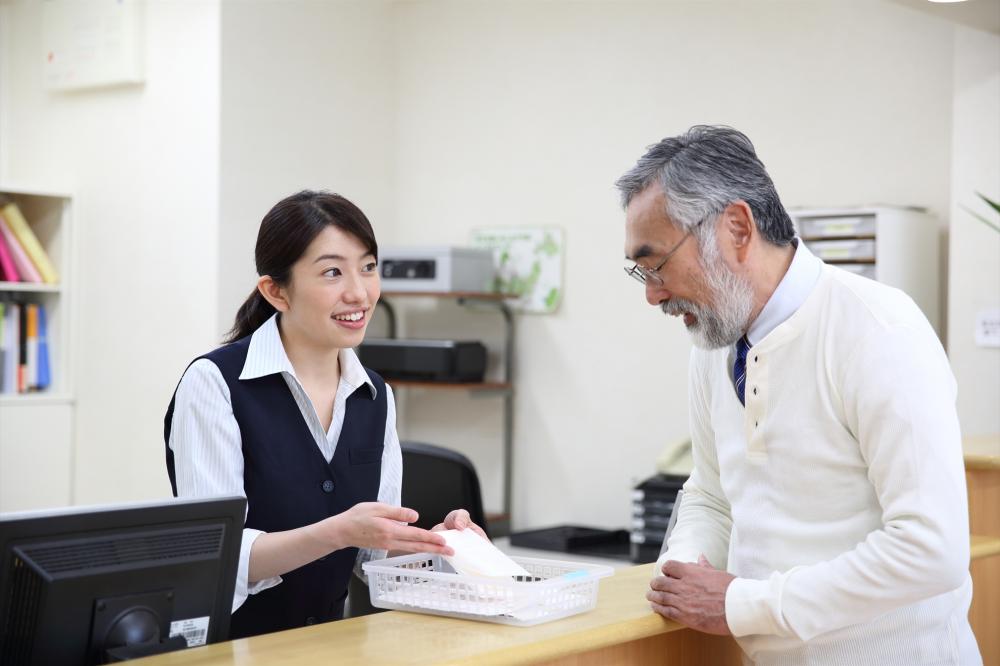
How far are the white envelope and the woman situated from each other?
14 cm

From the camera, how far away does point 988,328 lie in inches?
138

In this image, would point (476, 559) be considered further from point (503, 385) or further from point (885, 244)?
point (503, 385)

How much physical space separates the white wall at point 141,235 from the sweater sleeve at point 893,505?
3294 millimetres

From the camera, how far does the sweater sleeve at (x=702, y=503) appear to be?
6.44 ft

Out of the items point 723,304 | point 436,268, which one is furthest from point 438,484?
point 436,268

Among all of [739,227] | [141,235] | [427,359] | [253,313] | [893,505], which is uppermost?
[141,235]

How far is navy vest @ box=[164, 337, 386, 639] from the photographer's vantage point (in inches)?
77.4

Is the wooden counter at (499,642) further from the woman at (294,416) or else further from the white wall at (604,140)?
the white wall at (604,140)

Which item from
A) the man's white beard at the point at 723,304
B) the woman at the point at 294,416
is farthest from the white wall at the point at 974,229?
the woman at the point at 294,416

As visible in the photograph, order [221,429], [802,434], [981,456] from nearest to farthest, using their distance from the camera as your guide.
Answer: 1. [802,434]
2. [221,429]
3. [981,456]

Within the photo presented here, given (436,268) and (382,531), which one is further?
(436,268)

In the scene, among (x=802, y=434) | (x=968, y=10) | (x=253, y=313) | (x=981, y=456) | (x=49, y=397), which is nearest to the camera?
(x=802, y=434)

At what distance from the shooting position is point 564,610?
1728mm

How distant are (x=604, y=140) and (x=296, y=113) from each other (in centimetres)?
135
